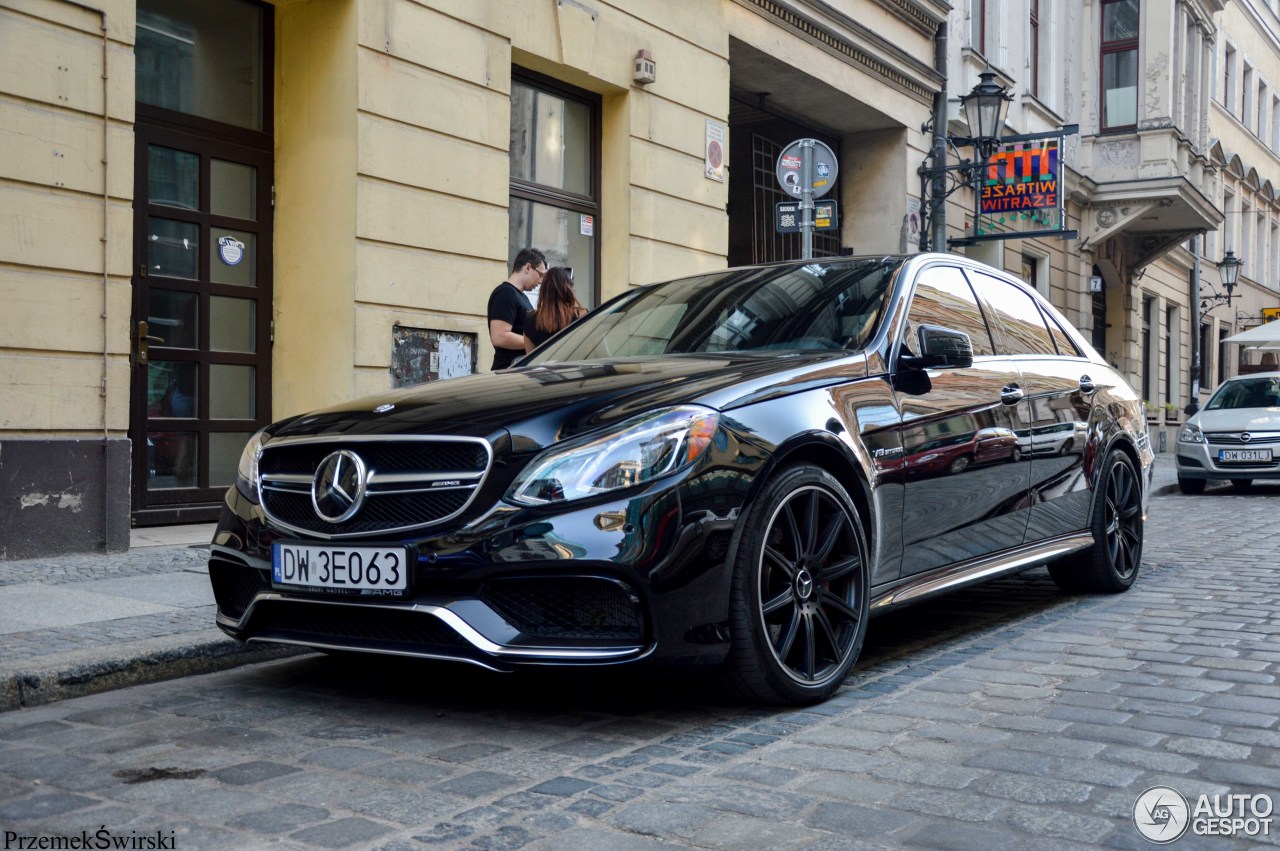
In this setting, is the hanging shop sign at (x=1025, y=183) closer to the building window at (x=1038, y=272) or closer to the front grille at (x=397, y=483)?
the building window at (x=1038, y=272)

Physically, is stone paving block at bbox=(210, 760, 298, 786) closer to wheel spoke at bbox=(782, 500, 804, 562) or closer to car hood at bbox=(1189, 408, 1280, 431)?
wheel spoke at bbox=(782, 500, 804, 562)

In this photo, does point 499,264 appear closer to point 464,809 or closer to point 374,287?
point 374,287

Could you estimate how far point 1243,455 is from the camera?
1473 cm

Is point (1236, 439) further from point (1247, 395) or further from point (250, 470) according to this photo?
point (250, 470)

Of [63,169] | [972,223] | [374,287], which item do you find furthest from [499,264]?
[972,223]

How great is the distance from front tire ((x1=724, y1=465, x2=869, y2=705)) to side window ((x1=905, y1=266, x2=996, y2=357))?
1005 mm

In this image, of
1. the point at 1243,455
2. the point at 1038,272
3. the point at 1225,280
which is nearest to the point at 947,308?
the point at 1243,455

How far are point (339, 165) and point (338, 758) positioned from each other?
6.13 metres

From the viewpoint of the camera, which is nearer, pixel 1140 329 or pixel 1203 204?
pixel 1203 204

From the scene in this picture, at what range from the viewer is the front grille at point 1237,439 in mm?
14617

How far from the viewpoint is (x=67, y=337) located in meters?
7.07

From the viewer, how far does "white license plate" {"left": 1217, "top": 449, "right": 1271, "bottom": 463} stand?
47.9ft

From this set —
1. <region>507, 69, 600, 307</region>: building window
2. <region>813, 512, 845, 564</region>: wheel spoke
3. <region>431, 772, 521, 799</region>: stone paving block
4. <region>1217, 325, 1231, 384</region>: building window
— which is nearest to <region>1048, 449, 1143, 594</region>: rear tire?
<region>813, 512, 845, 564</region>: wheel spoke

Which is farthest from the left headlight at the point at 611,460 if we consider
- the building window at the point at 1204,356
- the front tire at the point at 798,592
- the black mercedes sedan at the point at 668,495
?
the building window at the point at 1204,356
